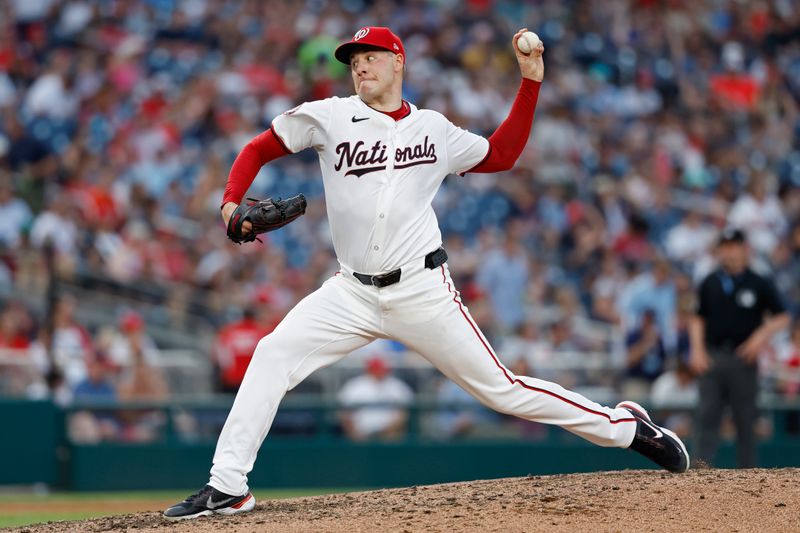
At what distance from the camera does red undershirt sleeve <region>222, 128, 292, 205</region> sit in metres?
5.44

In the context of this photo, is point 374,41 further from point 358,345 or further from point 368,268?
point 358,345

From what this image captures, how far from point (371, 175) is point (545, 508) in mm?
1595

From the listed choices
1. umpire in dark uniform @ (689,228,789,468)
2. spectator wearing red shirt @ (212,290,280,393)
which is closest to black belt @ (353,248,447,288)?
umpire in dark uniform @ (689,228,789,468)

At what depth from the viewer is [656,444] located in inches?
235

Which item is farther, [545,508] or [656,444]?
[656,444]

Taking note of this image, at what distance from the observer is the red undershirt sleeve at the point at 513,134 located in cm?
579

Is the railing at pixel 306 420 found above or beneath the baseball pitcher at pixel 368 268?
beneath

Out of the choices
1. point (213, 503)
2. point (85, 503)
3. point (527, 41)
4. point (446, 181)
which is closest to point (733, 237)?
point (527, 41)

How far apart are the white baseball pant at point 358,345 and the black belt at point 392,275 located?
2 cm

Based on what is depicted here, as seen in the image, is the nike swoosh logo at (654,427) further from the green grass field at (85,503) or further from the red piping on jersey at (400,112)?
the green grass field at (85,503)

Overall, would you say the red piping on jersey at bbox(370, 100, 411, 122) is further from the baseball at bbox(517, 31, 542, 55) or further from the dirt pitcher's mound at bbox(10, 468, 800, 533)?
the dirt pitcher's mound at bbox(10, 468, 800, 533)

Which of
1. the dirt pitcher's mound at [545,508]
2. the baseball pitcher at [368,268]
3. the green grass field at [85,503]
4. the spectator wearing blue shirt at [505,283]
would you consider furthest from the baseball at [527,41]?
Answer: the spectator wearing blue shirt at [505,283]

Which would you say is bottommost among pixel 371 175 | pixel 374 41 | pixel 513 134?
pixel 371 175

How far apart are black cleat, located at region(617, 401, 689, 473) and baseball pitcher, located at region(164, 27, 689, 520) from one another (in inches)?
16.6
